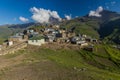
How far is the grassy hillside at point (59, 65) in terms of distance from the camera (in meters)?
47.8

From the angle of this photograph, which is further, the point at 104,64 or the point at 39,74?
the point at 104,64

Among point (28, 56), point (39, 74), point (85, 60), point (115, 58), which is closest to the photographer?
point (39, 74)

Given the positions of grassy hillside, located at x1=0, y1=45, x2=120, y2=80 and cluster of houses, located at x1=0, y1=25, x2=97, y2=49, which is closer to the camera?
grassy hillside, located at x1=0, y1=45, x2=120, y2=80

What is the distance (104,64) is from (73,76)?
94.4 feet

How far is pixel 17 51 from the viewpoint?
76.3 m

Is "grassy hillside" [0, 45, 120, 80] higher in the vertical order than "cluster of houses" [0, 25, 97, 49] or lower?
lower

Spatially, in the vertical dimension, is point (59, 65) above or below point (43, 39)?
below

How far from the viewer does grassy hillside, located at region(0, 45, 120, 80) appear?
4775 centimetres

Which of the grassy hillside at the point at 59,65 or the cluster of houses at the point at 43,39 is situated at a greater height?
the cluster of houses at the point at 43,39

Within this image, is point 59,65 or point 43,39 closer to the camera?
point 59,65

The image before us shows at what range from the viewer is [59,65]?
5962 cm

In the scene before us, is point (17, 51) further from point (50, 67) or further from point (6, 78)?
point (6, 78)

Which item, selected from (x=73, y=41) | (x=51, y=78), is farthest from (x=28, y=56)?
(x=73, y=41)

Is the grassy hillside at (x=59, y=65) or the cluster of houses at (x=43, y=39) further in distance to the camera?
the cluster of houses at (x=43, y=39)
